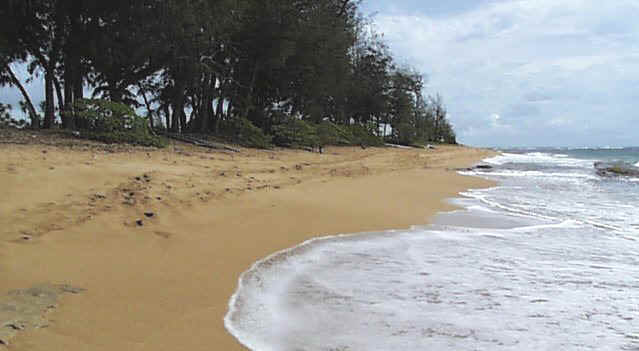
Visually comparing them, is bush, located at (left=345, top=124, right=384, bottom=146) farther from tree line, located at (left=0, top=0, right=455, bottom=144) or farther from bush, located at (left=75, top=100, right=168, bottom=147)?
bush, located at (left=75, top=100, right=168, bottom=147)

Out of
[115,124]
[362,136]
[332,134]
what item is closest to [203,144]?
[115,124]

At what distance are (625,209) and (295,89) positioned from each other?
54.7 ft

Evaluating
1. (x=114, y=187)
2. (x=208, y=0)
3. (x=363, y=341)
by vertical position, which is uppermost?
(x=208, y=0)

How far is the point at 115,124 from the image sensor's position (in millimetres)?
10703

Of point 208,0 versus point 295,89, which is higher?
point 208,0

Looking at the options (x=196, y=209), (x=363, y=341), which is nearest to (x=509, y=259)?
(x=363, y=341)

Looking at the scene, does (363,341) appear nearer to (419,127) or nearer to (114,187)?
(114,187)

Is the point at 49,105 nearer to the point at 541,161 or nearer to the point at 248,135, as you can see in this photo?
the point at 248,135

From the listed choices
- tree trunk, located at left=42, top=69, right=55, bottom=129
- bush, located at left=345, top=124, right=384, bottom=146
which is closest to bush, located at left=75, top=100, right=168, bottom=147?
tree trunk, located at left=42, top=69, right=55, bottom=129

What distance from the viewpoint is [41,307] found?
2.50 meters

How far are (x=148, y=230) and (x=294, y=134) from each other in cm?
1396

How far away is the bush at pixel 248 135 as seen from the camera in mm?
15800

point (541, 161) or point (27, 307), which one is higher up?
point (541, 161)

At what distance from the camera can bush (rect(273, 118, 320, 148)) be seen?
18.0 meters
